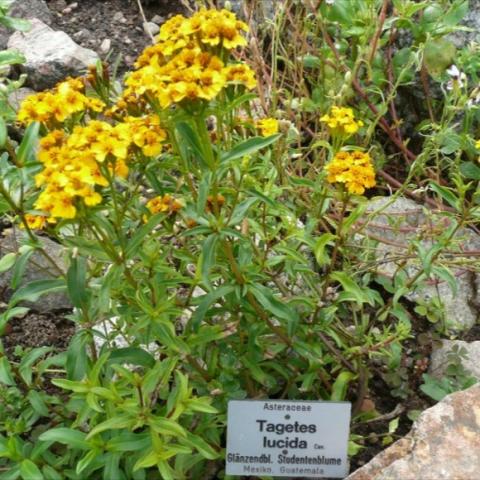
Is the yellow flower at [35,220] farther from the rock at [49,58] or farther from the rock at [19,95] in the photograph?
the rock at [49,58]

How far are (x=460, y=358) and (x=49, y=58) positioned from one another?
1.87 metres

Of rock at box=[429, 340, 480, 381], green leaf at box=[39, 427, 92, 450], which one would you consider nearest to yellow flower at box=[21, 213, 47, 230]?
green leaf at box=[39, 427, 92, 450]

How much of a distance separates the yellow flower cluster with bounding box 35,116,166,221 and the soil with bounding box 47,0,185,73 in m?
1.94

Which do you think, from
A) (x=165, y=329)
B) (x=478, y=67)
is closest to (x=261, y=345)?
(x=165, y=329)

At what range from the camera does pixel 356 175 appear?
141cm

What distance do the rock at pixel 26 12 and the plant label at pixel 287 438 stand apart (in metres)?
2.20

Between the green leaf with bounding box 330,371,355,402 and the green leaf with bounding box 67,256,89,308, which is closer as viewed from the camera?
the green leaf with bounding box 67,256,89,308

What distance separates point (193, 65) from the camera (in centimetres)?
121

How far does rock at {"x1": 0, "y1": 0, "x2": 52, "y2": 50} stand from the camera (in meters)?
3.09

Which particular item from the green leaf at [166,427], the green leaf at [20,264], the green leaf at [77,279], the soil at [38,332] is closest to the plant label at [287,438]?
the green leaf at [166,427]

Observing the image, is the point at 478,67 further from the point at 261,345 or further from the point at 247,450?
the point at 247,450

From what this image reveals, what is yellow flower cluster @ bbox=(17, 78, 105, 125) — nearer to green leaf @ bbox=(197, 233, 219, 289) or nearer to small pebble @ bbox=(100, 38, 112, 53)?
green leaf @ bbox=(197, 233, 219, 289)

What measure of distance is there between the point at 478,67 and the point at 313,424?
1407mm

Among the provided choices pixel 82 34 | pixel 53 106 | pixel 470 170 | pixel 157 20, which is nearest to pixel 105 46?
pixel 82 34
